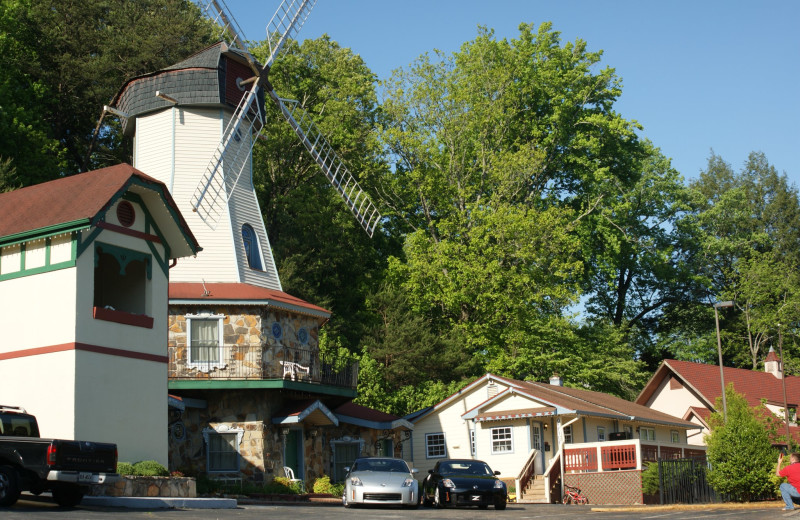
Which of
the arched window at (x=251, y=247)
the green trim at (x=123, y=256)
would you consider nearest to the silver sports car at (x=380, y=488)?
the green trim at (x=123, y=256)

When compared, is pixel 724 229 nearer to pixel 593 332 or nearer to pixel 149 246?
pixel 593 332

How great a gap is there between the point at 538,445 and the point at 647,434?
9.57 metres

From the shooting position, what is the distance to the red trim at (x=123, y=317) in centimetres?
2342

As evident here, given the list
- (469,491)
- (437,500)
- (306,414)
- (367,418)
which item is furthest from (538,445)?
(469,491)

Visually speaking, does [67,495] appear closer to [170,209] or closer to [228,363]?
[170,209]

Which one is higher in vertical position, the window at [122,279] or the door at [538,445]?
the window at [122,279]

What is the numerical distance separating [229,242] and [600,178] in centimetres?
2853

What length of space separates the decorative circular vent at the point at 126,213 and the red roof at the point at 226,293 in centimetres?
687

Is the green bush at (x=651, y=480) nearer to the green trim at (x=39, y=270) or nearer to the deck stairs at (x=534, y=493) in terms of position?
the deck stairs at (x=534, y=493)

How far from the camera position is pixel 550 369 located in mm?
50875

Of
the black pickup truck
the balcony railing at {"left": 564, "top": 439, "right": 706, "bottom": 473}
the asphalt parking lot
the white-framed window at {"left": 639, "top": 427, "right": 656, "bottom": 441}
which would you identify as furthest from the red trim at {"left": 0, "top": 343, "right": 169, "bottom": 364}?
the white-framed window at {"left": 639, "top": 427, "right": 656, "bottom": 441}

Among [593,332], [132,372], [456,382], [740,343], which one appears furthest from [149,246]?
[740,343]

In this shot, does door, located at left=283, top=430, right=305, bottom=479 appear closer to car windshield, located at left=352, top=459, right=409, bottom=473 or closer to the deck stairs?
car windshield, located at left=352, top=459, right=409, bottom=473

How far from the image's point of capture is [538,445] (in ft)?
125
